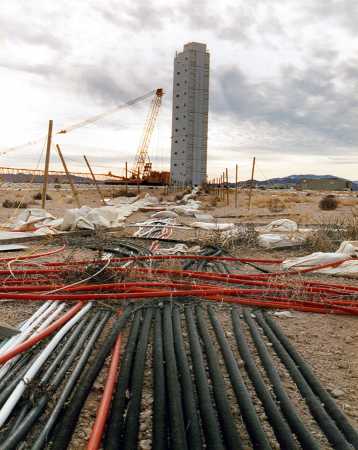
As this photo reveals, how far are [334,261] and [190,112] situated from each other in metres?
70.5

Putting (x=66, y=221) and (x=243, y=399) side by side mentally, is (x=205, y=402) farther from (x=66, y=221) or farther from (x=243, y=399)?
(x=66, y=221)

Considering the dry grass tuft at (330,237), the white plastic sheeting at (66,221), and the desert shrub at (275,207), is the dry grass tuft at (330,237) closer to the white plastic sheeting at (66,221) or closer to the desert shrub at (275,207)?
the white plastic sheeting at (66,221)

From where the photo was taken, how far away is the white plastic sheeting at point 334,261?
7.00 metres

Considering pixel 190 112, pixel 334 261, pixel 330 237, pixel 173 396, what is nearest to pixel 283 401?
pixel 173 396

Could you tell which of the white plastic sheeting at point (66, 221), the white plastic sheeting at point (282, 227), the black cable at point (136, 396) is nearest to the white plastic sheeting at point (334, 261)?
the white plastic sheeting at point (282, 227)

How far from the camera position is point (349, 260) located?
283 inches

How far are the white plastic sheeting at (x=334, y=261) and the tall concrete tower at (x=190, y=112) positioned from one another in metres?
67.7

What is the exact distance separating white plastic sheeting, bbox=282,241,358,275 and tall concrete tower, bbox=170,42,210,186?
67.7m

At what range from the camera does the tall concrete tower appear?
246 ft

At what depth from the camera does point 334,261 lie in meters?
7.30

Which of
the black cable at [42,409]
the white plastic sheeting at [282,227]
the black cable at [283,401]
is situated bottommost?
the black cable at [283,401]

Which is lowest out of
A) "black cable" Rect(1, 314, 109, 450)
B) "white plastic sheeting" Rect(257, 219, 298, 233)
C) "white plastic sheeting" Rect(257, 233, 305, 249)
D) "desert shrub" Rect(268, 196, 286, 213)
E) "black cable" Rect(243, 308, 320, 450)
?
"black cable" Rect(243, 308, 320, 450)

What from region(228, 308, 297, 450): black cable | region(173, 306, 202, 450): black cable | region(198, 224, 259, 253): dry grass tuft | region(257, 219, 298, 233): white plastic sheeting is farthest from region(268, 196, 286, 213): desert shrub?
region(173, 306, 202, 450): black cable

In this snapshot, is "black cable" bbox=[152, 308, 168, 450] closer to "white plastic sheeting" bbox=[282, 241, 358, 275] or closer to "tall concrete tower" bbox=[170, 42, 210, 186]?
"white plastic sheeting" bbox=[282, 241, 358, 275]
